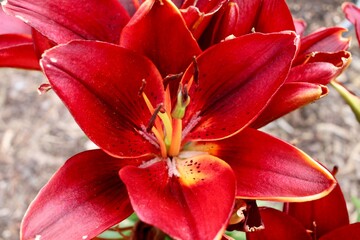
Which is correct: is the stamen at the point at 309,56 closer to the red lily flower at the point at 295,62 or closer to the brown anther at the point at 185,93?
the red lily flower at the point at 295,62

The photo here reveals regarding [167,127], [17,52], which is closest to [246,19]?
[167,127]

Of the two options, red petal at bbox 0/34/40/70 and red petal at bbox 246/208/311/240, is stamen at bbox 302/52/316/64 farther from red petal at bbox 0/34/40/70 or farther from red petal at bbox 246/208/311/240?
red petal at bbox 0/34/40/70

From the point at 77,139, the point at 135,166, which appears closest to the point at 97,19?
the point at 135,166

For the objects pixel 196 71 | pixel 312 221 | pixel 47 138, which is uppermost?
pixel 196 71

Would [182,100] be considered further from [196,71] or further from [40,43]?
[40,43]

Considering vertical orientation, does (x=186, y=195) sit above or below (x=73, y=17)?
below
